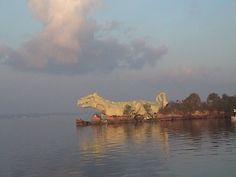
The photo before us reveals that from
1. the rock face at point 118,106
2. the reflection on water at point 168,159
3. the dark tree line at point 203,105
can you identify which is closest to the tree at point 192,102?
the dark tree line at point 203,105

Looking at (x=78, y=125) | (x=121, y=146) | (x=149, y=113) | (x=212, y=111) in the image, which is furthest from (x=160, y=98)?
(x=121, y=146)

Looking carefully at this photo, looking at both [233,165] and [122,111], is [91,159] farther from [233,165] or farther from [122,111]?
[122,111]

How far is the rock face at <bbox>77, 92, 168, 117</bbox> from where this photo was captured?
91500mm

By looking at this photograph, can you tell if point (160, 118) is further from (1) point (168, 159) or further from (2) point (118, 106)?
(1) point (168, 159)

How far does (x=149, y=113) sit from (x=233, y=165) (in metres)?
67.5

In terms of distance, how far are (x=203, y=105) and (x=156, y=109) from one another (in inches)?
385

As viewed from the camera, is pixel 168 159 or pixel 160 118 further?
pixel 160 118

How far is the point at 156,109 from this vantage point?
93625mm

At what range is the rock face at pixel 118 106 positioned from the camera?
9150 cm

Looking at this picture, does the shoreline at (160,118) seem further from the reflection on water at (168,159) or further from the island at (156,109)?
the reflection on water at (168,159)

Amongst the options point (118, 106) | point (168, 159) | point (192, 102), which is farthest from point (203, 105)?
point (168, 159)

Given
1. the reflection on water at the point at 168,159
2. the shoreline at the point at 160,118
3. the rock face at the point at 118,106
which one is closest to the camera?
the reflection on water at the point at 168,159

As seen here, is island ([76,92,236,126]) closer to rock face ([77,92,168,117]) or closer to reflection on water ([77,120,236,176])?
rock face ([77,92,168,117])

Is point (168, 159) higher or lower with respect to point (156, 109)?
lower
